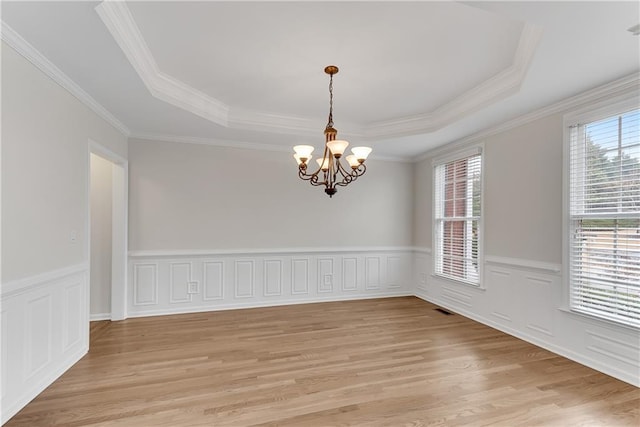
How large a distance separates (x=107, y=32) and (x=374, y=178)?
4345 millimetres

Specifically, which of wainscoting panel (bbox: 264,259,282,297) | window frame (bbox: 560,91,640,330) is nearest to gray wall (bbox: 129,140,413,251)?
wainscoting panel (bbox: 264,259,282,297)

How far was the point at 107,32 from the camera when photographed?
2090mm

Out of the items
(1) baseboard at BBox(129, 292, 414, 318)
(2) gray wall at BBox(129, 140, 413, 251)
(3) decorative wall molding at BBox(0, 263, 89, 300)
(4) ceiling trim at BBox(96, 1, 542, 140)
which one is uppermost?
(4) ceiling trim at BBox(96, 1, 542, 140)

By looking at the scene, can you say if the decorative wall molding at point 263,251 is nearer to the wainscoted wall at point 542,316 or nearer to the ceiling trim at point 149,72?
the wainscoted wall at point 542,316

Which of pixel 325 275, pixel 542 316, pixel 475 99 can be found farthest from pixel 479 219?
pixel 325 275

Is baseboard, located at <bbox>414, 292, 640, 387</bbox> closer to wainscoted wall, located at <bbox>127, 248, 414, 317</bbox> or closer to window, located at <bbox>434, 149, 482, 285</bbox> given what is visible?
window, located at <bbox>434, 149, 482, 285</bbox>

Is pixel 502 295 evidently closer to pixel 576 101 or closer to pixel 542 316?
pixel 542 316

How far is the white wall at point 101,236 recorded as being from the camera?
4227mm

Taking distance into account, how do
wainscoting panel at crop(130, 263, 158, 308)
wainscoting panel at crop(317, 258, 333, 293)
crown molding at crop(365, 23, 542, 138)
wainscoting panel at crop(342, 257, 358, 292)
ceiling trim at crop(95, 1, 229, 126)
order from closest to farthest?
ceiling trim at crop(95, 1, 229, 126) → crown molding at crop(365, 23, 542, 138) → wainscoting panel at crop(130, 263, 158, 308) → wainscoting panel at crop(317, 258, 333, 293) → wainscoting panel at crop(342, 257, 358, 292)

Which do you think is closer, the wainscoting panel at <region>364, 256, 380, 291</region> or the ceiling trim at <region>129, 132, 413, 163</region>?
the ceiling trim at <region>129, 132, 413, 163</region>

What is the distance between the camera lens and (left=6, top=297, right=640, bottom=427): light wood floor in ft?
7.23

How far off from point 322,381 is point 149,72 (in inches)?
123

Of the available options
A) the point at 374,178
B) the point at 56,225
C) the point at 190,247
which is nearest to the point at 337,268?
the point at 374,178

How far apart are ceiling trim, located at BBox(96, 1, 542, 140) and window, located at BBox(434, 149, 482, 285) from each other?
3.11 feet
